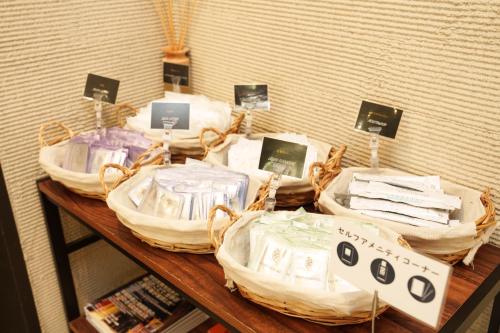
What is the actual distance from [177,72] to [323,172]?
2.53 feet

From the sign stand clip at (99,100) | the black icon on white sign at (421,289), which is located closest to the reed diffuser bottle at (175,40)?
the sign stand clip at (99,100)

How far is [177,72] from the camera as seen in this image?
5.89 ft

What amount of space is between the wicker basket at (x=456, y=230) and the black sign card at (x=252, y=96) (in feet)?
1.54

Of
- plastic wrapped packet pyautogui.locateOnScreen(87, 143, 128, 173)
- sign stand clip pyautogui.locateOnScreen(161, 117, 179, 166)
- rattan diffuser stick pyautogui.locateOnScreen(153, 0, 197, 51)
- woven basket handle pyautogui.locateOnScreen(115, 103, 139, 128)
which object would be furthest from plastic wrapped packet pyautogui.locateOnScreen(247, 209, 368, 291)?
rattan diffuser stick pyautogui.locateOnScreen(153, 0, 197, 51)

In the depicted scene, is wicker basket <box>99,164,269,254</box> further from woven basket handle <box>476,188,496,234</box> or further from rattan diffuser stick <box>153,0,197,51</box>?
rattan diffuser stick <box>153,0,197,51</box>

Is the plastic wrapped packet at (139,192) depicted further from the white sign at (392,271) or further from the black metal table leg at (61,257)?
the white sign at (392,271)

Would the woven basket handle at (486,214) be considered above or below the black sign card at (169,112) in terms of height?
below

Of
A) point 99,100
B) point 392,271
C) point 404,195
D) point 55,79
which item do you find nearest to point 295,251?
point 392,271

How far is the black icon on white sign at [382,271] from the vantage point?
0.79 m

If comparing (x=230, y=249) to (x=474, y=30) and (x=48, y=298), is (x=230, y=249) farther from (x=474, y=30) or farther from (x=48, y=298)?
(x=48, y=298)

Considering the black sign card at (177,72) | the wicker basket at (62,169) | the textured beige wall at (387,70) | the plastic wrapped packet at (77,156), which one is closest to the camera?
the textured beige wall at (387,70)

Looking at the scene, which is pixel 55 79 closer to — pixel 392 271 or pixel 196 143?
pixel 196 143

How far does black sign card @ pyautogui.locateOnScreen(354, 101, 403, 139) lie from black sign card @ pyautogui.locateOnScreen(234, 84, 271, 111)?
352 mm

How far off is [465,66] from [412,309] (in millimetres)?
694
